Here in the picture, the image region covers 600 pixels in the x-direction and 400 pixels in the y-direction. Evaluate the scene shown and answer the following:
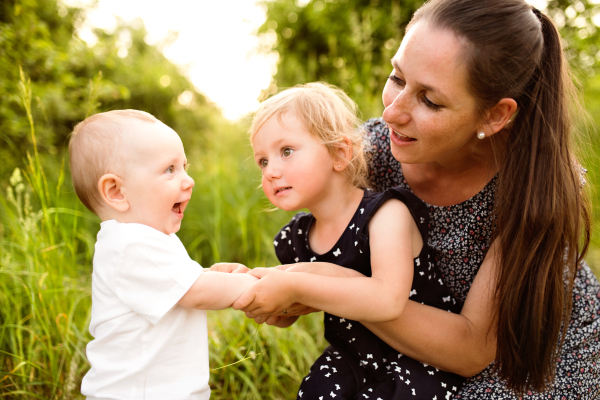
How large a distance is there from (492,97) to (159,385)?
134 cm

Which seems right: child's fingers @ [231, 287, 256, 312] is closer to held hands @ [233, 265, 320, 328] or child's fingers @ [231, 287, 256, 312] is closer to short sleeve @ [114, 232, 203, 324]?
held hands @ [233, 265, 320, 328]

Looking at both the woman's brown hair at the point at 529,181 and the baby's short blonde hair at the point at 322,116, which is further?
the baby's short blonde hair at the point at 322,116

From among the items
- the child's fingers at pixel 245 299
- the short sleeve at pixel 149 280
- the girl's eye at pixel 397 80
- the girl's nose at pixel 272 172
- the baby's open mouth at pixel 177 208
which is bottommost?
the child's fingers at pixel 245 299

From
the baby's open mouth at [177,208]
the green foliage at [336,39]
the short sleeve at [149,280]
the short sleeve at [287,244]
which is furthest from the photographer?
the green foliage at [336,39]

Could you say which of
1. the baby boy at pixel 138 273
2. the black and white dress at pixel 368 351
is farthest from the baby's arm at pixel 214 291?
the black and white dress at pixel 368 351

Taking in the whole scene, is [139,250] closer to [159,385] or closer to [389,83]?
[159,385]

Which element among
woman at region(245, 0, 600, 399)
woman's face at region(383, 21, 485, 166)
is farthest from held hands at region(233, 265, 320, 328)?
woman's face at region(383, 21, 485, 166)

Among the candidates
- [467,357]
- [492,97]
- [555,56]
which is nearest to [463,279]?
[467,357]

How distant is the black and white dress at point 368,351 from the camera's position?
1537 mm

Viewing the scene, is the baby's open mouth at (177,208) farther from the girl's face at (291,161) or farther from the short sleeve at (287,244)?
the short sleeve at (287,244)

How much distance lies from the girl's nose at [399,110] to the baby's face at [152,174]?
685 mm

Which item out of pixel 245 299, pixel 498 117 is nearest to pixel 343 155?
pixel 498 117

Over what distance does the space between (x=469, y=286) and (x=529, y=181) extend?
0.49 meters

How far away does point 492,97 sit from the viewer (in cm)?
144
